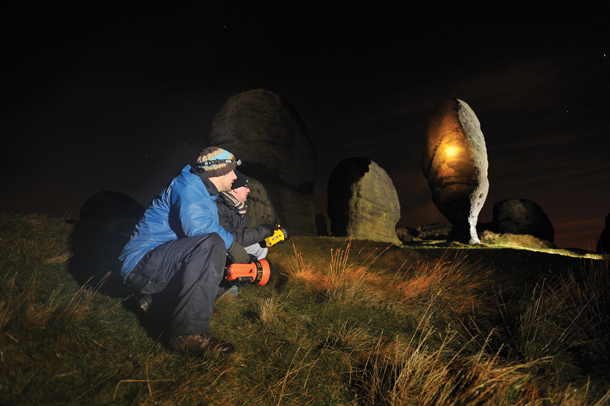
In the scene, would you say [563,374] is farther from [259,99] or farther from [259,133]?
[259,99]

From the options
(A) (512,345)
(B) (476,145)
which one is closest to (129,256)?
(A) (512,345)

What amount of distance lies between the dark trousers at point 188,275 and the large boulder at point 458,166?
38.0 feet

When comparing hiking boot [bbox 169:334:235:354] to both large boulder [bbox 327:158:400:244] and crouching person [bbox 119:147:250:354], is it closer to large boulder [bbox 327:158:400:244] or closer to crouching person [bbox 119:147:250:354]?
crouching person [bbox 119:147:250:354]

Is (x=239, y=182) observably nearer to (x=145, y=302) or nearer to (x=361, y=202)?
(x=145, y=302)

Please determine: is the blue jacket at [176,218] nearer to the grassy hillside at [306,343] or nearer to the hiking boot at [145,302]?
the hiking boot at [145,302]

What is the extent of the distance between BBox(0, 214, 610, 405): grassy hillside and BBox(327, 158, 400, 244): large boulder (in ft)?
24.1

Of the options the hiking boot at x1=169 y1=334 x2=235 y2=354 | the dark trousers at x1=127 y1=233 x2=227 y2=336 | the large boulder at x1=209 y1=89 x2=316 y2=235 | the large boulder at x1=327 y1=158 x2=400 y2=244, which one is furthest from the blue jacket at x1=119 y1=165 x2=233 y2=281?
the large boulder at x1=327 y1=158 x2=400 y2=244

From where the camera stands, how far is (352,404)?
2156 millimetres

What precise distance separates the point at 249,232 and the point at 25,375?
7.04 feet

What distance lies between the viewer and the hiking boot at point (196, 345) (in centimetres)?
247

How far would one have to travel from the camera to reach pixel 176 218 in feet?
10.0

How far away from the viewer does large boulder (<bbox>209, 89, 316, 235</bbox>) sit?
34.9 feet

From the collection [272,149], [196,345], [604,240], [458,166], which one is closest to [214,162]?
[196,345]

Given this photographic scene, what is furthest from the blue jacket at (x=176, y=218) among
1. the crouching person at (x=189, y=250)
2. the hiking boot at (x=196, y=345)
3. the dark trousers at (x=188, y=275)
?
the hiking boot at (x=196, y=345)
